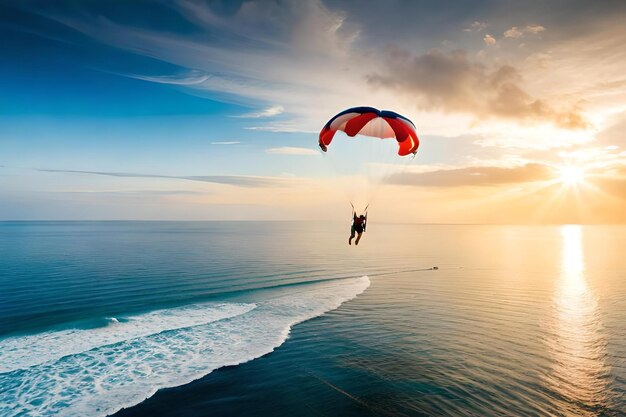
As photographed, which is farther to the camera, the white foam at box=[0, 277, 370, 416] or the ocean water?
the ocean water

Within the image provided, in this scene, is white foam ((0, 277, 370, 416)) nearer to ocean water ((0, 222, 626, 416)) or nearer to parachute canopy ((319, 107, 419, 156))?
ocean water ((0, 222, 626, 416))

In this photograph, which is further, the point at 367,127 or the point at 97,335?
the point at 367,127

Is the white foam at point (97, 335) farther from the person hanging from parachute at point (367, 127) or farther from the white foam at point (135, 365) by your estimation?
the person hanging from parachute at point (367, 127)

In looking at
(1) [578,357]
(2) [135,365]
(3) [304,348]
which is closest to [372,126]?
(3) [304,348]

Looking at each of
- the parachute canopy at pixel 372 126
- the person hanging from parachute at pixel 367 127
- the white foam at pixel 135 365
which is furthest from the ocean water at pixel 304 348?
the parachute canopy at pixel 372 126

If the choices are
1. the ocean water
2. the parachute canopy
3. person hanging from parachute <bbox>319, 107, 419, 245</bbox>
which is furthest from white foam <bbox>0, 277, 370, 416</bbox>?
the parachute canopy

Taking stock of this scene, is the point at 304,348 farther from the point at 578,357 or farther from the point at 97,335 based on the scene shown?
the point at 578,357

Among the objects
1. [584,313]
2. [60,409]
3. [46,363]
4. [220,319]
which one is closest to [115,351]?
[46,363]

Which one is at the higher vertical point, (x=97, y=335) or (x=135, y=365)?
(x=97, y=335)
